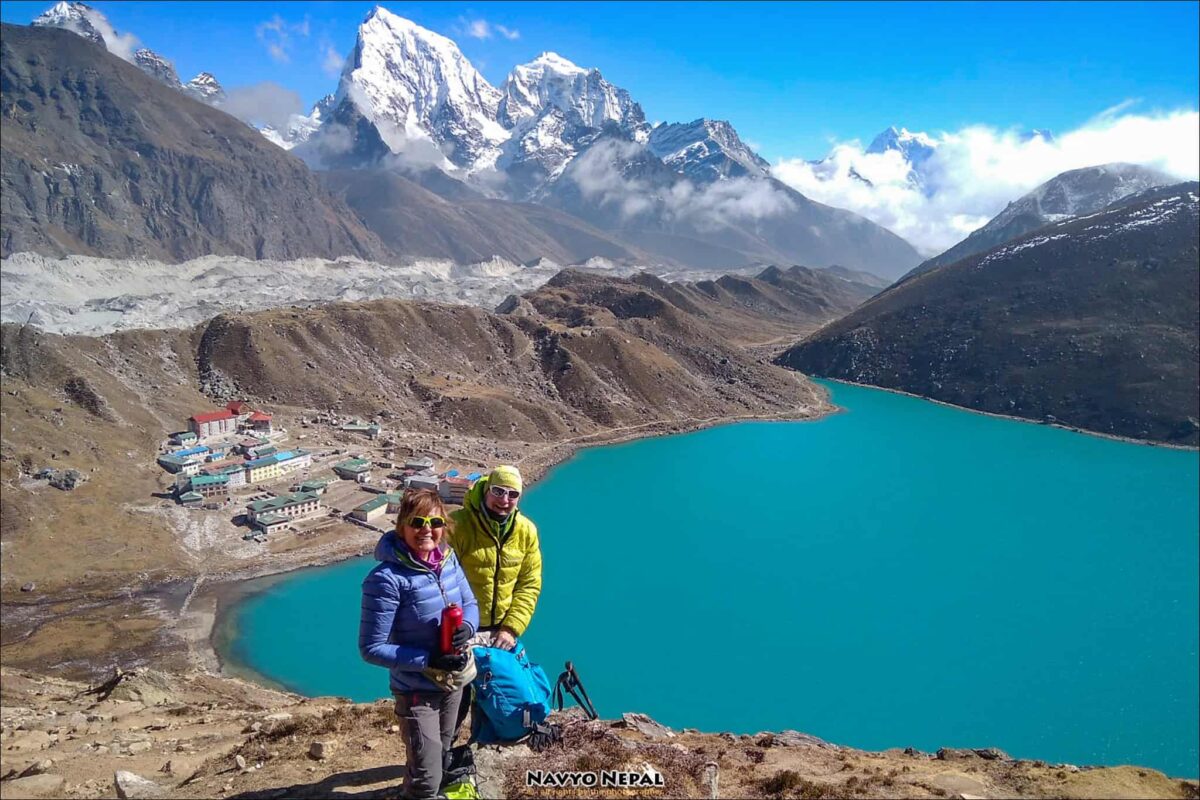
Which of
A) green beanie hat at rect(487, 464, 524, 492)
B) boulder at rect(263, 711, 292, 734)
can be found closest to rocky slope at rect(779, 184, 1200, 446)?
boulder at rect(263, 711, 292, 734)

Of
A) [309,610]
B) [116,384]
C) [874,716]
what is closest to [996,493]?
[874,716]

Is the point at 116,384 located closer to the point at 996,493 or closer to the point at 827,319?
the point at 996,493

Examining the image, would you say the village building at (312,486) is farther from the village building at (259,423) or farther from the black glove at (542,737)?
the black glove at (542,737)

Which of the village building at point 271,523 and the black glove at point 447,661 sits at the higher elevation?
the black glove at point 447,661

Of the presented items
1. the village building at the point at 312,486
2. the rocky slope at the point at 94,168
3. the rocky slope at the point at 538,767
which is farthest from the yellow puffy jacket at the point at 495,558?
the rocky slope at the point at 94,168

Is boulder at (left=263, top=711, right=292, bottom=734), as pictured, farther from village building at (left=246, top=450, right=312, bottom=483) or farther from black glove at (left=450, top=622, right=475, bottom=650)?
village building at (left=246, top=450, right=312, bottom=483)

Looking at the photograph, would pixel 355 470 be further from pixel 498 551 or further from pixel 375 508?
pixel 498 551
